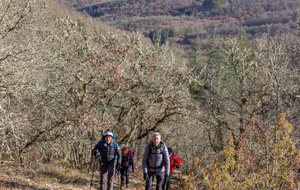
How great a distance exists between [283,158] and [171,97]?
521 centimetres

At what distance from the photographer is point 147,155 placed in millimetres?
5484

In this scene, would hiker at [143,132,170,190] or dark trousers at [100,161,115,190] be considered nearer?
hiker at [143,132,170,190]

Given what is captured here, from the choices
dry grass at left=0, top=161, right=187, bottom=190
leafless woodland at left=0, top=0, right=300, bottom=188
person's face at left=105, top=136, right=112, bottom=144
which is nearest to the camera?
person's face at left=105, top=136, right=112, bottom=144

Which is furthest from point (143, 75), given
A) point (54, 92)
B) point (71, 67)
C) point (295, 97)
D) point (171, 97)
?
point (295, 97)

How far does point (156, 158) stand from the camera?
17.9ft

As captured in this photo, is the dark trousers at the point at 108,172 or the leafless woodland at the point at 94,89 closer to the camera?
the dark trousers at the point at 108,172

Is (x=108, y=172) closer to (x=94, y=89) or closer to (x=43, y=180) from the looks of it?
(x=43, y=180)

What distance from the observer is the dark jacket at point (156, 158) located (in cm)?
545

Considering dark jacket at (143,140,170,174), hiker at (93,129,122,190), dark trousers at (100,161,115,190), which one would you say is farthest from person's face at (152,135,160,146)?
dark trousers at (100,161,115,190)

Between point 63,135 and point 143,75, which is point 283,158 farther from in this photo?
point 63,135

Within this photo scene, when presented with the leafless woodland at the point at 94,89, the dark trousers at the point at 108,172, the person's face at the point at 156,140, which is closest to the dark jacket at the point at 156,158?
the person's face at the point at 156,140

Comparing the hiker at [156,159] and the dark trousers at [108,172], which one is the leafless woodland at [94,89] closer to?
the dark trousers at [108,172]

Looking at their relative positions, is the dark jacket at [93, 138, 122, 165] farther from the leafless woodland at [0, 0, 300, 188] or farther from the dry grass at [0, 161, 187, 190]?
the leafless woodland at [0, 0, 300, 188]

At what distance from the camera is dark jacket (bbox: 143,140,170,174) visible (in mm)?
5445
